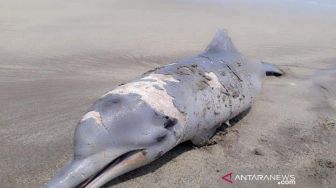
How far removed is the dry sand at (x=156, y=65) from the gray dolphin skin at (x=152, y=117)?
160mm

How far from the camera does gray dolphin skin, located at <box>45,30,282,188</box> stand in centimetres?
323

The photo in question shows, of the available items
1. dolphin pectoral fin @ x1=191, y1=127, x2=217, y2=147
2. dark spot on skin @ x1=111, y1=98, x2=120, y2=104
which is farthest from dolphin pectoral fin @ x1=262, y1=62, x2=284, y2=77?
dark spot on skin @ x1=111, y1=98, x2=120, y2=104

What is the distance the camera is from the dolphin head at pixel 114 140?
3.17m

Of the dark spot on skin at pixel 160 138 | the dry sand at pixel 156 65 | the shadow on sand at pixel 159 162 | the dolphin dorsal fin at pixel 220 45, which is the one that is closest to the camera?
the shadow on sand at pixel 159 162

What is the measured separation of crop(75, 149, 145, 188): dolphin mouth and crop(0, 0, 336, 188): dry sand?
5.2 inches

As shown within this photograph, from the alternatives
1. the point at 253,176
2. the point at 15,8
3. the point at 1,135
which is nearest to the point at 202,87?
the point at 253,176

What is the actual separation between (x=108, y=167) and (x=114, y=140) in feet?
0.65

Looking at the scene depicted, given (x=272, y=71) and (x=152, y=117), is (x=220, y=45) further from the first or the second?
(x=152, y=117)

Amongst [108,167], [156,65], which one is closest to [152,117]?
[108,167]

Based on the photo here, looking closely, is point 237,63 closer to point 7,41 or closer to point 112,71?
point 112,71

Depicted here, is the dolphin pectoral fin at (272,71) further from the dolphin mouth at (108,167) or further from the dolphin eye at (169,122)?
the dolphin mouth at (108,167)

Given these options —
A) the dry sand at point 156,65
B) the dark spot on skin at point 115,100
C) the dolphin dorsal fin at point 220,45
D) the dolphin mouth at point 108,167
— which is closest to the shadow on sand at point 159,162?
the dry sand at point 156,65

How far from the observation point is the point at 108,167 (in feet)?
10.9

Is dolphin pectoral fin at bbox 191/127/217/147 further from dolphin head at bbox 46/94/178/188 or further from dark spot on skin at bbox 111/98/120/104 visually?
dark spot on skin at bbox 111/98/120/104
